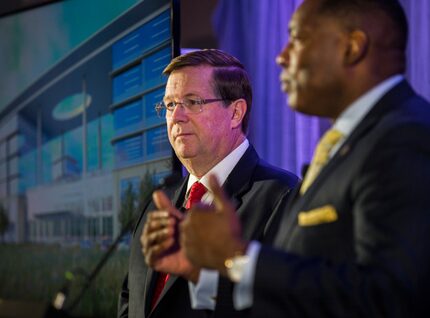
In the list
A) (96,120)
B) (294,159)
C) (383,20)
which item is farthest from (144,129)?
(383,20)

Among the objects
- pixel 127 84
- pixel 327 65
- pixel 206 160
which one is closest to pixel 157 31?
pixel 127 84

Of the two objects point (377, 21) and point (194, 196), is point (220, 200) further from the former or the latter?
point (194, 196)

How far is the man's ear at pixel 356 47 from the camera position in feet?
4.23

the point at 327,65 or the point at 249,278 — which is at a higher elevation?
the point at 327,65

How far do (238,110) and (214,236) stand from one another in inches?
49.8

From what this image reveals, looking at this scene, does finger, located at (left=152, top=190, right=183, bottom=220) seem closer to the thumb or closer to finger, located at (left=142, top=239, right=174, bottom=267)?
finger, located at (left=142, top=239, right=174, bottom=267)

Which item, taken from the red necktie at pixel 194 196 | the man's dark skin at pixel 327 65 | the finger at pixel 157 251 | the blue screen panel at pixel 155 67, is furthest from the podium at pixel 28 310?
the blue screen panel at pixel 155 67

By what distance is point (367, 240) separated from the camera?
3.77 ft

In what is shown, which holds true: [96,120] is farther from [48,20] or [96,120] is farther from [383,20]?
[383,20]

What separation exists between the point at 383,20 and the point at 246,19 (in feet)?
6.99

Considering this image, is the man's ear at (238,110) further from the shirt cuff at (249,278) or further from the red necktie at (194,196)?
the shirt cuff at (249,278)

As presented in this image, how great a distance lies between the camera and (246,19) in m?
3.40

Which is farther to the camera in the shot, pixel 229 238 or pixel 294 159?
pixel 294 159

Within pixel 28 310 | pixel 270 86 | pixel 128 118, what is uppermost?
pixel 270 86
